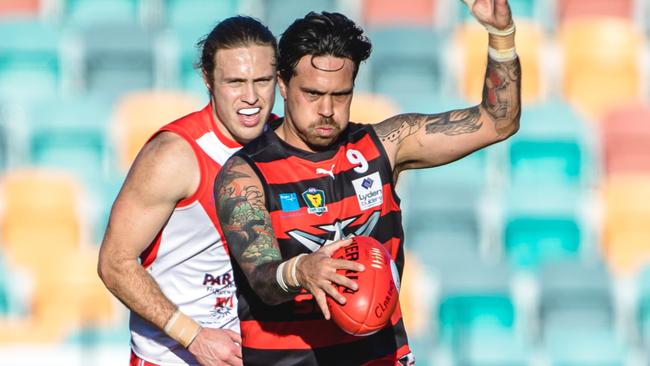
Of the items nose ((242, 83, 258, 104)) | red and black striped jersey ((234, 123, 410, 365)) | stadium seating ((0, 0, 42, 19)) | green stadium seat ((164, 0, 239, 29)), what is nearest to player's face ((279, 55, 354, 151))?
red and black striped jersey ((234, 123, 410, 365))

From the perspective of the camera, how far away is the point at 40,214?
8.45m

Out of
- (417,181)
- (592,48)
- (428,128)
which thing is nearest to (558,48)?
(592,48)

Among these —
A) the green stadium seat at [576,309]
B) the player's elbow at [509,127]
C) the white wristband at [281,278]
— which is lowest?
the green stadium seat at [576,309]

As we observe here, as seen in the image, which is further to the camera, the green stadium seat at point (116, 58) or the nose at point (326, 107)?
the green stadium seat at point (116, 58)

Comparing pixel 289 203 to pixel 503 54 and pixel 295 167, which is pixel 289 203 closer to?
pixel 295 167

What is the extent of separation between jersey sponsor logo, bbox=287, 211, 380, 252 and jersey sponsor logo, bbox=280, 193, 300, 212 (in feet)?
0.23

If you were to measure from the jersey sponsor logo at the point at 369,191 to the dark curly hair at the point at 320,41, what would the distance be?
0.34 meters

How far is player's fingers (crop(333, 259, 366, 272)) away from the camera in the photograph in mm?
3520

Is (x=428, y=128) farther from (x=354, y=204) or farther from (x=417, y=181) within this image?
(x=417, y=181)

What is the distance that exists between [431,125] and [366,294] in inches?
35.8

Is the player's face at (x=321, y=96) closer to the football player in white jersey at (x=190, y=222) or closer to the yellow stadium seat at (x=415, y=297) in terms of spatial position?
the football player in white jersey at (x=190, y=222)

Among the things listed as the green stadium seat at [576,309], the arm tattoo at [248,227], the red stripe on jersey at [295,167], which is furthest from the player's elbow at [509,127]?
the green stadium seat at [576,309]

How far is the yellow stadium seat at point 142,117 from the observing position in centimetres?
864

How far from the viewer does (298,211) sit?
395 cm
